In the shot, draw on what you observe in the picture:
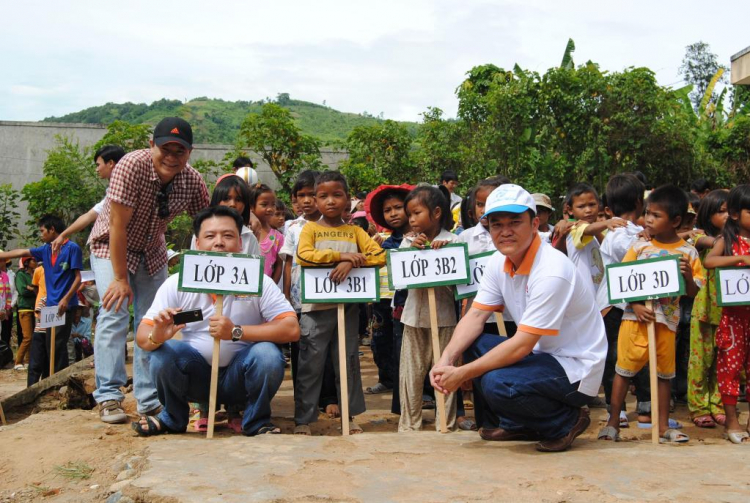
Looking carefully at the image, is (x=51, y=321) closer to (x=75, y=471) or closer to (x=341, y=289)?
(x=341, y=289)

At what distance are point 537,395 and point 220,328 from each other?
1883 millimetres

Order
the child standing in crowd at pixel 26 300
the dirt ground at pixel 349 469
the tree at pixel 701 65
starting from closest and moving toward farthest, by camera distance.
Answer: the dirt ground at pixel 349 469, the child standing in crowd at pixel 26 300, the tree at pixel 701 65

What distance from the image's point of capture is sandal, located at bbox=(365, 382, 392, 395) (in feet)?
22.7

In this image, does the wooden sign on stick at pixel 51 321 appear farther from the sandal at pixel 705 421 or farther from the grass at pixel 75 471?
the sandal at pixel 705 421

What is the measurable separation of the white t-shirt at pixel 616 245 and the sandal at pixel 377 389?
2.31 meters

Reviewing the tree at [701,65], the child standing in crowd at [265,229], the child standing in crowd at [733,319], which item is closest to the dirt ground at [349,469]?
the child standing in crowd at [733,319]

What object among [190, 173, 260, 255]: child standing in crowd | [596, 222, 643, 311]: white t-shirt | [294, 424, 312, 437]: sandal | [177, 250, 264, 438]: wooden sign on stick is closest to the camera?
[177, 250, 264, 438]: wooden sign on stick

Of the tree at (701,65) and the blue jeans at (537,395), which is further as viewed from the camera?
the tree at (701,65)

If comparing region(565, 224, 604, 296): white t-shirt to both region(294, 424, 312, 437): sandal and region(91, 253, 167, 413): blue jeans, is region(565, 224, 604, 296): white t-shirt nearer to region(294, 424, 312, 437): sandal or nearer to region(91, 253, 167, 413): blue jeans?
region(294, 424, 312, 437): sandal

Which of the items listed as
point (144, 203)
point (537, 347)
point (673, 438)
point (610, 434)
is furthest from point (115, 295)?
point (673, 438)

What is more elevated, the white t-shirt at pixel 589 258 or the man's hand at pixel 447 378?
the white t-shirt at pixel 589 258

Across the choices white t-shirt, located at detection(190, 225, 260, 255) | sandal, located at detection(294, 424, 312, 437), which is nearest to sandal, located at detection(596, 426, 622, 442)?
sandal, located at detection(294, 424, 312, 437)

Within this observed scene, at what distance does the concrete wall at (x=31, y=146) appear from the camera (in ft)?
54.8

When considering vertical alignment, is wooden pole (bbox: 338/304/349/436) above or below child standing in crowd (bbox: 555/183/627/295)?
below
